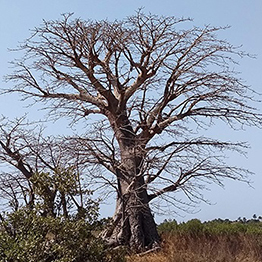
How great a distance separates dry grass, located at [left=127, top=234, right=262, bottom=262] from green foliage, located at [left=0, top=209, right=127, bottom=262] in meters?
1.75

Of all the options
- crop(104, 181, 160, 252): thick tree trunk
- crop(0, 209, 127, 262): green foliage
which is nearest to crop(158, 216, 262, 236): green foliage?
crop(104, 181, 160, 252): thick tree trunk

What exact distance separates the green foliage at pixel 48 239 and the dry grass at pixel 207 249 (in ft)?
5.75

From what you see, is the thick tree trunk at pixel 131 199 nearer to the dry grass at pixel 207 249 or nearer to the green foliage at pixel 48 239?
the dry grass at pixel 207 249

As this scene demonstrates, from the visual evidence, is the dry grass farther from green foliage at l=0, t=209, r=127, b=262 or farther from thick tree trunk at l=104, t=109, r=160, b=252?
green foliage at l=0, t=209, r=127, b=262

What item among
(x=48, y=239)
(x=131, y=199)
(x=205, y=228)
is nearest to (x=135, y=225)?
(x=131, y=199)

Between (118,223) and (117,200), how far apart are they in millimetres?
387

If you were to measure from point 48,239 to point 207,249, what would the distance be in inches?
125

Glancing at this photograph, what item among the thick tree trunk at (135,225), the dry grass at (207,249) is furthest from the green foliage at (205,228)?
the thick tree trunk at (135,225)

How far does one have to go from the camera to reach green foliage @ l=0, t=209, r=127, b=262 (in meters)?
5.25

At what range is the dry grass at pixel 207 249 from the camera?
711 cm

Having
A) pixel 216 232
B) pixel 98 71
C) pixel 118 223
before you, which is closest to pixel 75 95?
pixel 98 71

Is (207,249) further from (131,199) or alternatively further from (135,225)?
(131,199)

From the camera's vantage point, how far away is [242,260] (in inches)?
281

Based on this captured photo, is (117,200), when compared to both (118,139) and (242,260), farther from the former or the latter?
(242,260)
